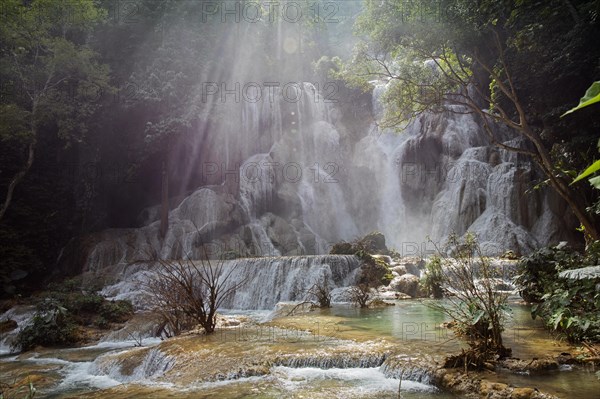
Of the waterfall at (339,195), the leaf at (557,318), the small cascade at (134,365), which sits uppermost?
the waterfall at (339,195)

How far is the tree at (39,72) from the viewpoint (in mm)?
16188

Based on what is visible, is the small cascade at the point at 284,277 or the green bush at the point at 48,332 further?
the small cascade at the point at 284,277

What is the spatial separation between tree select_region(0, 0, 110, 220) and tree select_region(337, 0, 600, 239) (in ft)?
41.2

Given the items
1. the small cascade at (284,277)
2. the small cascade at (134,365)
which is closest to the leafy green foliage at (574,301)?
the small cascade at (134,365)

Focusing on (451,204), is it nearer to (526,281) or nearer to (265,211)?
(265,211)

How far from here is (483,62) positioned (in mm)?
11531

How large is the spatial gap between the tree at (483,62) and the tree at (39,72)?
12550mm

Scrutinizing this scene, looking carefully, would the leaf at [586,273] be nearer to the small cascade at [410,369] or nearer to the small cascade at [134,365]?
the small cascade at [410,369]

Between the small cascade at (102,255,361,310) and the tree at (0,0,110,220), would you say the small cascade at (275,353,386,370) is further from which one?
the tree at (0,0,110,220)

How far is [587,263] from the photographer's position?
5809 millimetres

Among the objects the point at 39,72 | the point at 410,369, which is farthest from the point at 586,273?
the point at 39,72

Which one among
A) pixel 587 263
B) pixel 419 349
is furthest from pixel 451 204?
pixel 419 349

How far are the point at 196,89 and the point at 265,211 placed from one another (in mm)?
7738

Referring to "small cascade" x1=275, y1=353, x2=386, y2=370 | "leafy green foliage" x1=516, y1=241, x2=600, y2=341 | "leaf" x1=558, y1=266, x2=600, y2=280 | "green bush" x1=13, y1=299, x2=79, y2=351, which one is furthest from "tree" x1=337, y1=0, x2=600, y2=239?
"green bush" x1=13, y1=299, x2=79, y2=351
